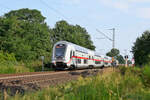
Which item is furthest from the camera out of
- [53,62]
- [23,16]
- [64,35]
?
[64,35]

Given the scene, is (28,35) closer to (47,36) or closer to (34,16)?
(47,36)

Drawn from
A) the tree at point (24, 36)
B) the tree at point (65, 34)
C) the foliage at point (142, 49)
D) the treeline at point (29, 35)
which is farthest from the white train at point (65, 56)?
the tree at point (65, 34)

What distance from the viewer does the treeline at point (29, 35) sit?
3119 cm

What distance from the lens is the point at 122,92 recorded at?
5602 mm

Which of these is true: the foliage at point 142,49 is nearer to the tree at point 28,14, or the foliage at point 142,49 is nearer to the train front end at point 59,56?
the train front end at point 59,56

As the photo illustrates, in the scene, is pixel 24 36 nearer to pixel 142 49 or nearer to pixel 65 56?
pixel 65 56

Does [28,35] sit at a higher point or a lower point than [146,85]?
higher

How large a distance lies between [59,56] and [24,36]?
68.7 ft

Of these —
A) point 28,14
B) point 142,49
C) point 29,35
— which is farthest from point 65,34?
point 142,49

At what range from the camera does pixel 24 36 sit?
4000 centimetres

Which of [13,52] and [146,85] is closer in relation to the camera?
[146,85]

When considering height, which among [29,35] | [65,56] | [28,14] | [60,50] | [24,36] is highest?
[28,14]

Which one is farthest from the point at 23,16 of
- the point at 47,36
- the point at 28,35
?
the point at 28,35

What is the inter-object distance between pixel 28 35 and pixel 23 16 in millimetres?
16020
